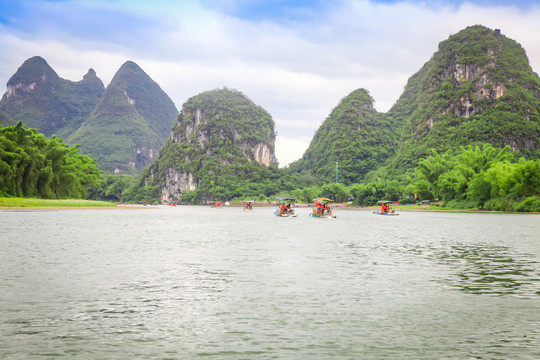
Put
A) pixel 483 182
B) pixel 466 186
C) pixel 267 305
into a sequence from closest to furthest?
pixel 267 305 → pixel 483 182 → pixel 466 186

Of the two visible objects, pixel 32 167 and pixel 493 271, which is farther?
pixel 32 167

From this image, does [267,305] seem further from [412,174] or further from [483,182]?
[412,174]

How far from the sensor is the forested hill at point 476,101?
131 metres

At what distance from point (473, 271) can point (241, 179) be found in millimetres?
170622

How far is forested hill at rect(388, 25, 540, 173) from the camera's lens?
131 m

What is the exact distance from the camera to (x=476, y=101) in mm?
141375

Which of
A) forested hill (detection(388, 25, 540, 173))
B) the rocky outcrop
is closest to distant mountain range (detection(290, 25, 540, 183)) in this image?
forested hill (detection(388, 25, 540, 173))

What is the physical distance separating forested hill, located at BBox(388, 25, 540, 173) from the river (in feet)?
400

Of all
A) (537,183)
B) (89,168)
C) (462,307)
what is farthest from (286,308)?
(89,168)

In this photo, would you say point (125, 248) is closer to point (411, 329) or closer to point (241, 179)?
point (411, 329)

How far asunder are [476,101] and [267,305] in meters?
145

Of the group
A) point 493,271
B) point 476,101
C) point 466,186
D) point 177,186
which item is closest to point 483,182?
point 466,186

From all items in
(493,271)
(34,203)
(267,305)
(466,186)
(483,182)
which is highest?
(483,182)

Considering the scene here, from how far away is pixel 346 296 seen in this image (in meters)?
11.1
